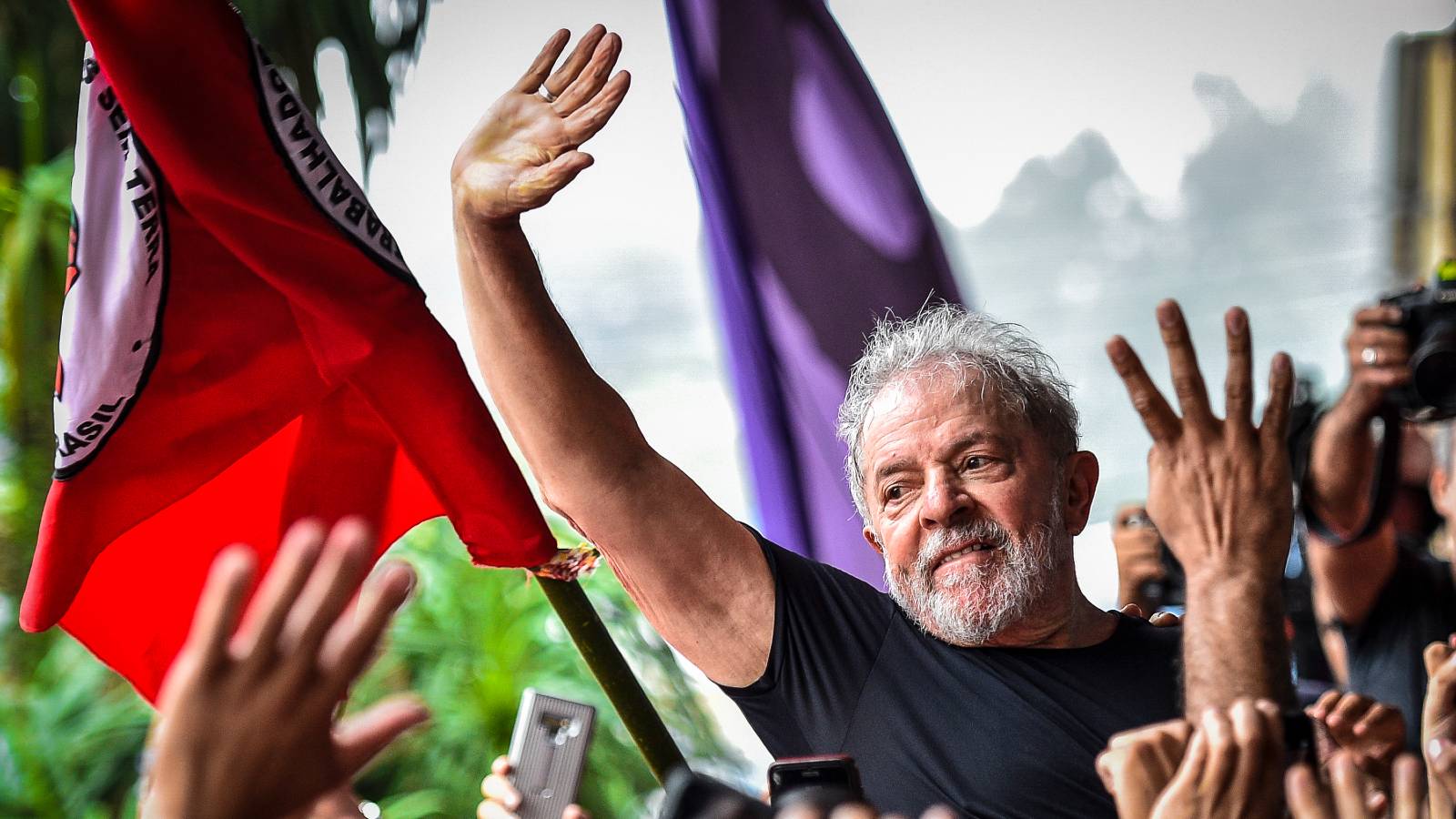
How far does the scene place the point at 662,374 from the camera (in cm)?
213

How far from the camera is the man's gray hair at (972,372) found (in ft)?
5.04

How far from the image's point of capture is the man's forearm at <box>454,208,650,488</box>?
1.47m

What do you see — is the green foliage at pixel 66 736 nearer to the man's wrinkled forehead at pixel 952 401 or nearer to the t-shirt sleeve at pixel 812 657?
the t-shirt sleeve at pixel 812 657

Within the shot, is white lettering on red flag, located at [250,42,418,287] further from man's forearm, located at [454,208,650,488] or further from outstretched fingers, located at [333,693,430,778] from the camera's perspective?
outstretched fingers, located at [333,693,430,778]

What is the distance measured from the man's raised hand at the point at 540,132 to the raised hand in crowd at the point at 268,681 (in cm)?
88

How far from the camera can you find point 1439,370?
164 centimetres

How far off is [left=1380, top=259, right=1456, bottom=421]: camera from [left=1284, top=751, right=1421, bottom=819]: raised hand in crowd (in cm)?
120

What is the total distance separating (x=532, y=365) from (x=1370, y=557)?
123cm

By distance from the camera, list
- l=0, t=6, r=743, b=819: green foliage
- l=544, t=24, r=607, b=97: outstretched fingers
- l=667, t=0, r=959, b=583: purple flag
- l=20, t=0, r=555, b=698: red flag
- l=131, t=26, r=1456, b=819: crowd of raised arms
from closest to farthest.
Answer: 1. l=131, t=26, r=1456, b=819: crowd of raised arms
2. l=544, t=24, r=607, b=97: outstretched fingers
3. l=20, t=0, r=555, b=698: red flag
4. l=667, t=0, r=959, b=583: purple flag
5. l=0, t=6, r=743, b=819: green foliage

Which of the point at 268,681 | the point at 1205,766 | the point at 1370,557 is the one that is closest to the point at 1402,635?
the point at 1370,557

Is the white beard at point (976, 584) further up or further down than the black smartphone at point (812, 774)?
further up

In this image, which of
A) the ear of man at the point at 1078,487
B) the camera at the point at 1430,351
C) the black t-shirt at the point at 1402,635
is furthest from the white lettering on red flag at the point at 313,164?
the black t-shirt at the point at 1402,635

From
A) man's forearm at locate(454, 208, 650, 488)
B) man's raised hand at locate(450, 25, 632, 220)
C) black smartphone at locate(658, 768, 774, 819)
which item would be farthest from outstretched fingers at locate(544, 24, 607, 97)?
black smartphone at locate(658, 768, 774, 819)

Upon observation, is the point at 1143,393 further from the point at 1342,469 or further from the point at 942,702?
the point at 1342,469
